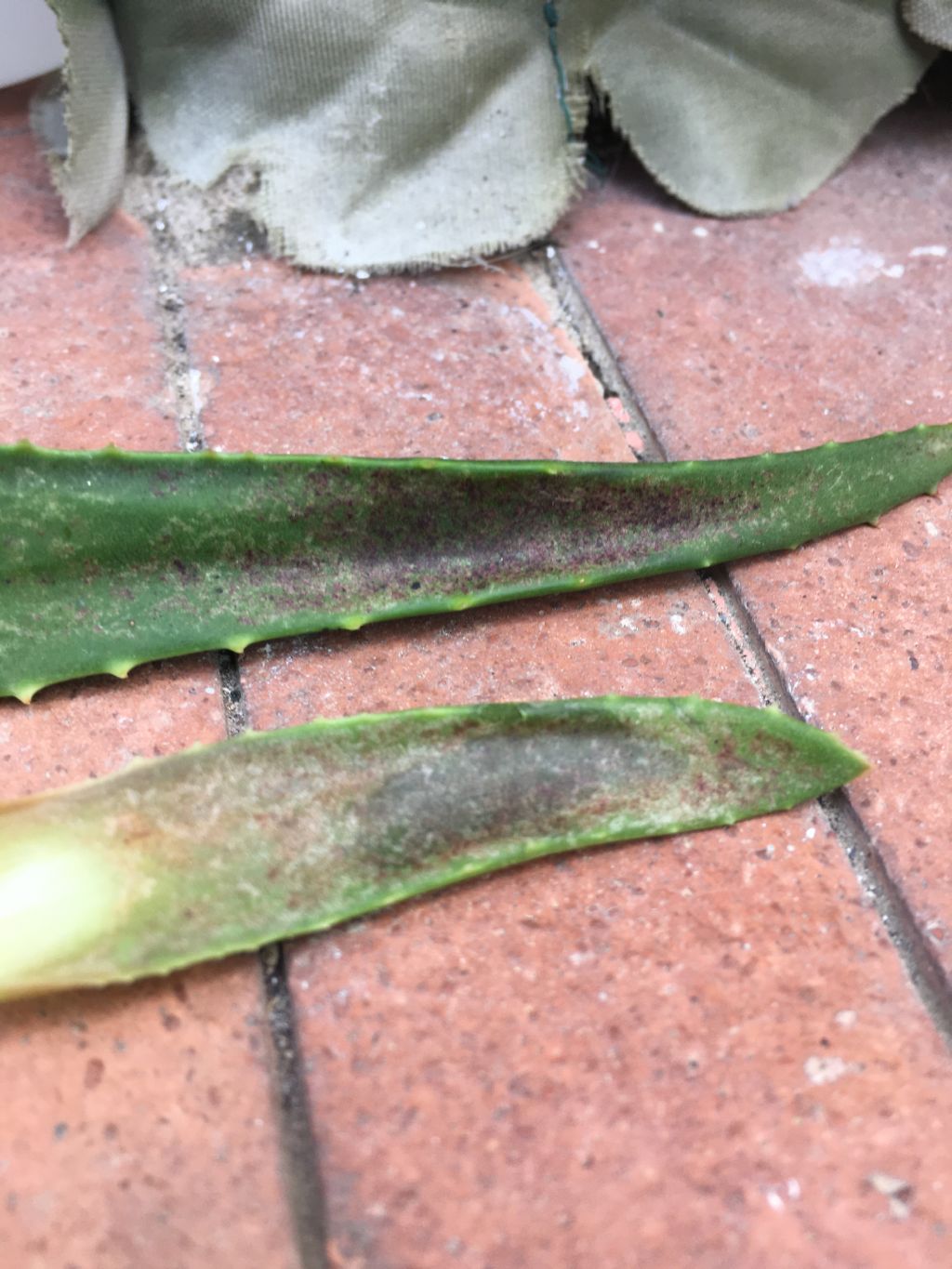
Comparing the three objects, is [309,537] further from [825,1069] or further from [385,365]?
[825,1069]

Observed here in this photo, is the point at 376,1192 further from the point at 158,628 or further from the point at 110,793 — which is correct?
the point at 158,628

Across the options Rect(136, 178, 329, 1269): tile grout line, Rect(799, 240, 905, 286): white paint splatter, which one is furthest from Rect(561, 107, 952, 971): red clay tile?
Rect(136, 178, 329, 1269): tile grout line

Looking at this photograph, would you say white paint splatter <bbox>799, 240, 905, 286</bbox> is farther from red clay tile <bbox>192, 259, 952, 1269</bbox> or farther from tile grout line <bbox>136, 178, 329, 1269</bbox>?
tile grout line <bbox>136, 178, 329, 1269</bbox>

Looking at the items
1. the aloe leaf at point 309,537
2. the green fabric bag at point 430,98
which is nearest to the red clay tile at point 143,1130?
the aloe leaf at point 309,537

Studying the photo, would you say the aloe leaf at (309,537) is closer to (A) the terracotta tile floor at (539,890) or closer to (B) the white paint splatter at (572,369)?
(A) the terracotta tile floor at (539,890)

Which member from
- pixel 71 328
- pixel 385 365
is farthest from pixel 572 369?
pixel 71 328

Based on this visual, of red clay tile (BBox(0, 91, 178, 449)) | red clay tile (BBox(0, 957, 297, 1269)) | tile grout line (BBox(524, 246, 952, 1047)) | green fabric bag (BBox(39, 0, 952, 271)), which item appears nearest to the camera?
red clay tile (BBox(0, 957, 297, 1269))

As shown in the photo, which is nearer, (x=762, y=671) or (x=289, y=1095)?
(x=289, y=1095)

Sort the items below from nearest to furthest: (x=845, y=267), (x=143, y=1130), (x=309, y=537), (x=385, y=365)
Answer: (x=143, y=1130) < (x=309, y=537) < (x=385, y=365) < (x=845, y=267)
